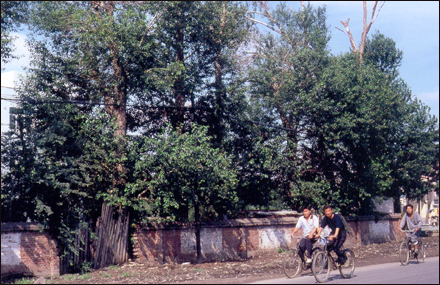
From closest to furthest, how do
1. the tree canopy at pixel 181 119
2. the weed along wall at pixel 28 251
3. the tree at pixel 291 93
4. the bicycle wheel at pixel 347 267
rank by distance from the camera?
1. the bicycle wheel at pixel 347 267
2. the weed along wall at pixel 28 251
3. the tree canopy at pixel 181 119
4. the tree at pixel 291 93

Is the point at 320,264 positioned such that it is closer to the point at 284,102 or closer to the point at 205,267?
the point at 205,267

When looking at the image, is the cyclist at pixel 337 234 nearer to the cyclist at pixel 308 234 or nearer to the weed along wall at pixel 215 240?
the cyclist at pixel 308 234

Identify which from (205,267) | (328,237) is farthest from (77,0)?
(328,237)

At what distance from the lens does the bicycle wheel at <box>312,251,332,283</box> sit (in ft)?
36.5

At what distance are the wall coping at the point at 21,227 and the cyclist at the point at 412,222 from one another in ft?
39.3

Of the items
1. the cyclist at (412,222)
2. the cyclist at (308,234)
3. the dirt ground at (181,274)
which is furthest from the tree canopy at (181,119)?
the cyclist at (412,222)

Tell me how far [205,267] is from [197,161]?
3.71 metres

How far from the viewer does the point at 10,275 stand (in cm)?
1259

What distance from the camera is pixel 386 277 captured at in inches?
462

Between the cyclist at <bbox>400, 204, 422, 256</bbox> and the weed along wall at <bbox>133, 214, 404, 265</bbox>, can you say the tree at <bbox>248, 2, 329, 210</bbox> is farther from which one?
the cyclist at <bbox>400, 204, 422, 256</bbox>

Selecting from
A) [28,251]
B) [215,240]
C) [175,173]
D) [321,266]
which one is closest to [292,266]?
[321,266]

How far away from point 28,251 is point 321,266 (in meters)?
8.61

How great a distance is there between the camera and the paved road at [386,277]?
432 inches

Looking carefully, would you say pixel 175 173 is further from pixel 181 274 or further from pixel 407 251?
pixel 407 251
